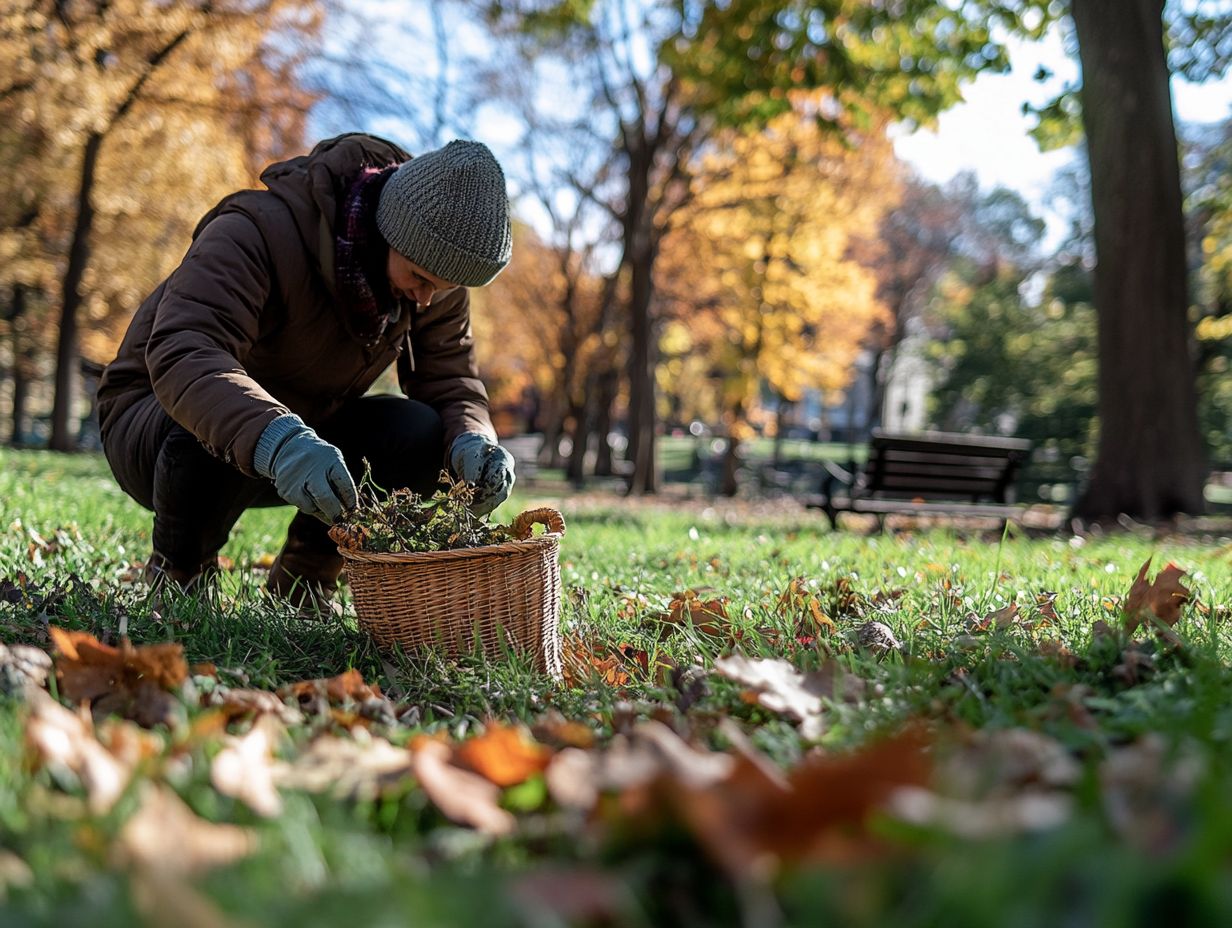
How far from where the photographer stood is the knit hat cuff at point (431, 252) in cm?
294

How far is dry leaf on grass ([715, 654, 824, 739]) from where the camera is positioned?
1.78 meters

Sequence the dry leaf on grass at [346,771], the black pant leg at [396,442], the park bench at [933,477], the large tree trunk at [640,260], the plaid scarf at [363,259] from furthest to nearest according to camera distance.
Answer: the large tree trunk at [640,260] < the park bench at [933,477] < the black pant leg at [396,442] < the plaid scarf at [363,259] < the dry leaf on grass at [346,771]

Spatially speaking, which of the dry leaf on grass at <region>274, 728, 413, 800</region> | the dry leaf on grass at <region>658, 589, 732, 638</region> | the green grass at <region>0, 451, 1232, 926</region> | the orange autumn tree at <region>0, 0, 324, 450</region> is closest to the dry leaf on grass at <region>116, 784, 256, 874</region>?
the green grass at <region>0, 451, 1232, 926</region>

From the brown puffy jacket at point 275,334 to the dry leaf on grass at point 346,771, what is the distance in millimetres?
1419

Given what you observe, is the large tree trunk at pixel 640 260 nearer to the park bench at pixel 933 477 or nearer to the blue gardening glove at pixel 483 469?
the park bench at pixel 933 477

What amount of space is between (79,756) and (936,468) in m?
8.29

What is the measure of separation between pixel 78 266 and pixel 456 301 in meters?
13.0

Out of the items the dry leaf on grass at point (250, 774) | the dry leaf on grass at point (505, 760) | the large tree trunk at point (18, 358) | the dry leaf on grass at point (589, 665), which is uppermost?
the large tree trunk at point (18, 358)

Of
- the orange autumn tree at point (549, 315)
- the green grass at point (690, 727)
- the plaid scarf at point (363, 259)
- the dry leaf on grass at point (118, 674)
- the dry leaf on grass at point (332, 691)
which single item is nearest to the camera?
the green grass at point (690, 727)

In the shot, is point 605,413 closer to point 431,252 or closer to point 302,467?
point 431,252

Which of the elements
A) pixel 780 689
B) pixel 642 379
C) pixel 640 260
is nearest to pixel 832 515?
pixel 780 689

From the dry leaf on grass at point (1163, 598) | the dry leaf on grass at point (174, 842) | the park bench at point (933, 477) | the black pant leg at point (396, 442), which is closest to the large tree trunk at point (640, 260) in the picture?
the park bench at point (933, 477)

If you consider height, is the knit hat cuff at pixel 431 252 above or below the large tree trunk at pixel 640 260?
below

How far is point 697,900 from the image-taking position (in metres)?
1.00
